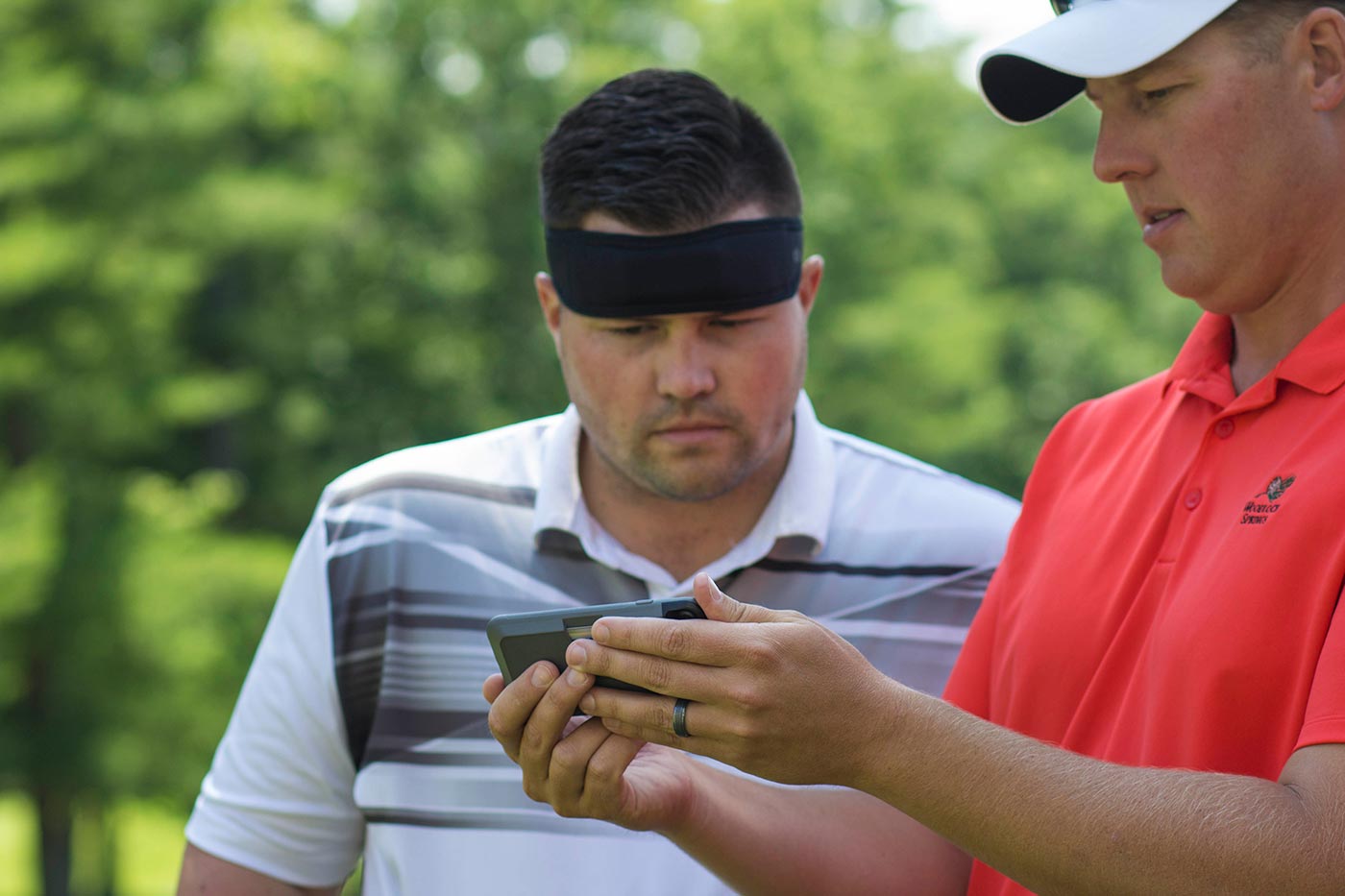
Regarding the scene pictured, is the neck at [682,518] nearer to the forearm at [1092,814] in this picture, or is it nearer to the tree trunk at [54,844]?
the forearm at [1092,814]

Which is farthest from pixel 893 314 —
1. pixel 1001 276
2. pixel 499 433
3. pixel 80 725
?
pixel 499 433

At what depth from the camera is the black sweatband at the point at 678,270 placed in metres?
3.35

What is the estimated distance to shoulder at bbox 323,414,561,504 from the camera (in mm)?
3666

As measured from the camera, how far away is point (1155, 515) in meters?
2.55

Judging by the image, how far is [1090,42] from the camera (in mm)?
2518

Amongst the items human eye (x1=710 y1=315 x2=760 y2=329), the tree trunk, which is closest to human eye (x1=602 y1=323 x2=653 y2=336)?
human eye (x1=710 y1=315 x2=760 y2=329)

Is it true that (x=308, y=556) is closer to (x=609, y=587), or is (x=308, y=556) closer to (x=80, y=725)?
(x=609, y=587)

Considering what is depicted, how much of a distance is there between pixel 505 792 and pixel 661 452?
88 cm

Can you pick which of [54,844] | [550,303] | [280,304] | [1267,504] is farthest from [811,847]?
[280,304]

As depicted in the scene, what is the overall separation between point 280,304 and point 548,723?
18.4 metres

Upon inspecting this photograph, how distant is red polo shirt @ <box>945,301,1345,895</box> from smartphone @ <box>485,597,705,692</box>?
0.73 meters

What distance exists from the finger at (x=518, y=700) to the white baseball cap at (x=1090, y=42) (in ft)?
4.51

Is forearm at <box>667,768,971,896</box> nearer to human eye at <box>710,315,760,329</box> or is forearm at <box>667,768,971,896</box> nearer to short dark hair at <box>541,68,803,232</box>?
human eye at <box>710,315,760,329</box>

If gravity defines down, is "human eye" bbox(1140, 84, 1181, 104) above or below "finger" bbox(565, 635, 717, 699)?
above
